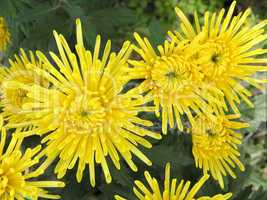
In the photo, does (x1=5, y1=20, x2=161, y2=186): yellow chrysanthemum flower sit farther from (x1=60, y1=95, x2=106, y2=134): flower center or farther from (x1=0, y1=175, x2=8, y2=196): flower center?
(x1=0, y1=175, x2=8, y2=196): flower center

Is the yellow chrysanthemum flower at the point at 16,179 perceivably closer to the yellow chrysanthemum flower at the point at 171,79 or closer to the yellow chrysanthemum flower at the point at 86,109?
the yellow chrysanthemum flower at the point at 86,109

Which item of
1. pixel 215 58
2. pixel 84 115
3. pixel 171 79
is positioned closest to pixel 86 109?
pixel 84 115

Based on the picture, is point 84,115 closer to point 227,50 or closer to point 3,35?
point 227,50

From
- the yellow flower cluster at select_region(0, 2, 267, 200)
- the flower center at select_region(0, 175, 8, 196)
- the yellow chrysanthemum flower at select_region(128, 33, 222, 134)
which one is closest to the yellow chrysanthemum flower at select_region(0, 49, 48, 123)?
the yellow flower cluster at select_region(0, 2, 267, 200)

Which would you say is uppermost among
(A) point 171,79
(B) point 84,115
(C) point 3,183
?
(A) point 171,79

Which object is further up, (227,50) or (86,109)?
(227,50)

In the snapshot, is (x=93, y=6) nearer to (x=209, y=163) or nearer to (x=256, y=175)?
(x=209, y=163)
